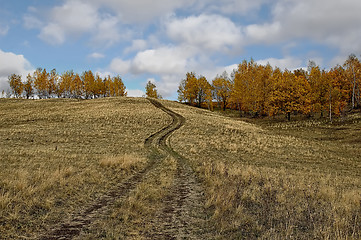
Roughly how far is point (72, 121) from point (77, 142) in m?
16.0

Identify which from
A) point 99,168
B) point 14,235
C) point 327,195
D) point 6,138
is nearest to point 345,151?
point 327,195

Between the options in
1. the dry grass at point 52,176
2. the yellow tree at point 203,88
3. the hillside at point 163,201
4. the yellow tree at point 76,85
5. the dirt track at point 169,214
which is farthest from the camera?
the yellow tree at point 76,85

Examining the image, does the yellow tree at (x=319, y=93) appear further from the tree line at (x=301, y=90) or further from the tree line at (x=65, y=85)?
Answer: the tree line at (x=65, y=85)

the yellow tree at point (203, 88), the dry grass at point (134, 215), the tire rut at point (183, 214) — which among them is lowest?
the tire rut at point (183, 214)

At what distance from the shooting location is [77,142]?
24.6 meters

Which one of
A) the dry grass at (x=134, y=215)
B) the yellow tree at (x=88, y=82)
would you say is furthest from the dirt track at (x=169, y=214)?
the yellow tree at (x=88, y=82)

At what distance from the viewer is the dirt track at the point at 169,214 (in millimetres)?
6215

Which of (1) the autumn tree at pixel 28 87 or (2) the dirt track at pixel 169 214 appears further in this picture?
(1) the autumn tree at pixel 28 87

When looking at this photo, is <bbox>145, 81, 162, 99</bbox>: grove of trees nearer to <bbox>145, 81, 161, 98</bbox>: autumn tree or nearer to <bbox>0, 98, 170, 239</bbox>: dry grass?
<bbox>145, 81, 161, 98</bbox>: autumn tree

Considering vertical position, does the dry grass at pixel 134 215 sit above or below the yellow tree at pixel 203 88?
below

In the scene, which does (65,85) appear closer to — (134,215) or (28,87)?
(28,87)

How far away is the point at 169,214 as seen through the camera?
25.0 ft

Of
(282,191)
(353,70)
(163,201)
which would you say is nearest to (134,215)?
(163,201)

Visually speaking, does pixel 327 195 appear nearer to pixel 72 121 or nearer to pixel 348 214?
pixel 348 214
